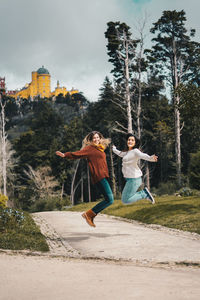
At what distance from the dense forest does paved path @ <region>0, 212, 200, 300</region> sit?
594 centimetres

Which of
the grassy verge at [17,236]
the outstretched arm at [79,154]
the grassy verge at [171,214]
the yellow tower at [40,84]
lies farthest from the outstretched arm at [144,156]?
the yellow tower at [40,84]

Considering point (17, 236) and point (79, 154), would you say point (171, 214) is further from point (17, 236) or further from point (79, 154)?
point (79, 154)

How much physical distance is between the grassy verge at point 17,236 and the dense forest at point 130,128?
22.3 feet

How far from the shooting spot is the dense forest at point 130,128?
22.0 meters

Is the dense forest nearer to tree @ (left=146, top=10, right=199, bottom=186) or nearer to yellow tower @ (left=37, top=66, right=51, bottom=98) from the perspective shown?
tree @ (left=146, top=10, right=199, bottom=186)

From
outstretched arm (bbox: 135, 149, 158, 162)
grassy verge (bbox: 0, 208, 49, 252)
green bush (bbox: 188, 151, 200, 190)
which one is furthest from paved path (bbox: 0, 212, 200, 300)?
green bush (bbox: 188, 151, 200, 190)

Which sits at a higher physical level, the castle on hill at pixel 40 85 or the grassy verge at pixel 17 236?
the castle on hill at pixel 40 85

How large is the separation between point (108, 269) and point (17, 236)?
3944 mm

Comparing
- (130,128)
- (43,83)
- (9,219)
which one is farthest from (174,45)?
(43,83)

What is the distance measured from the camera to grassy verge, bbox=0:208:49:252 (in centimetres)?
823

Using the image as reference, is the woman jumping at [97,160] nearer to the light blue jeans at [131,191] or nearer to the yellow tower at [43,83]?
the light blue jeans at [131,191]

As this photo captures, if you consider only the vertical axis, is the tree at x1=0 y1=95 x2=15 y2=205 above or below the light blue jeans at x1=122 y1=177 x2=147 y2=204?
above

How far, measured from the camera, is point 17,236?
930 cm

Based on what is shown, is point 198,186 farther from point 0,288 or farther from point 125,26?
point 0,288
